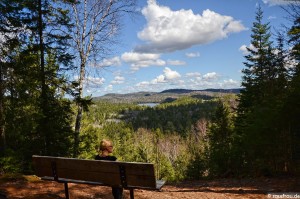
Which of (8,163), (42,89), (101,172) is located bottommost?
(8,163)

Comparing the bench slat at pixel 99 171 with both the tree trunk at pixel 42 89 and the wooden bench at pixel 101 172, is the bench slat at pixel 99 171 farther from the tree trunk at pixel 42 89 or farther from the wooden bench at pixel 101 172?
the tree trunk at pixel 42 89

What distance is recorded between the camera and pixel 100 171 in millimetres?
5641

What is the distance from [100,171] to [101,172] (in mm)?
29

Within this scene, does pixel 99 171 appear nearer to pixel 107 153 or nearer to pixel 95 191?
pixel 107 153

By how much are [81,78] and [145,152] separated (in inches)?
1378

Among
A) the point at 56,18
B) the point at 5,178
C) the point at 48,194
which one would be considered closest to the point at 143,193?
the point at 48,194

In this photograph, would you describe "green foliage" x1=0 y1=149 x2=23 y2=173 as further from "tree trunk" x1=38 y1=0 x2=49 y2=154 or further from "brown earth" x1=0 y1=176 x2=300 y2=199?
"tree trunk" x1=38 y1=0 x2=49 y2=154

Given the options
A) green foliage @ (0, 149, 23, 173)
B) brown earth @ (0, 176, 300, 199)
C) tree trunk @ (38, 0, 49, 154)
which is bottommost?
brown earth @ (0, 176, 300, 199)

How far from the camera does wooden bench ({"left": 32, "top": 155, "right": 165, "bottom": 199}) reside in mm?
5137

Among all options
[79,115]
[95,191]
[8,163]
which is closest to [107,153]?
[95,191]

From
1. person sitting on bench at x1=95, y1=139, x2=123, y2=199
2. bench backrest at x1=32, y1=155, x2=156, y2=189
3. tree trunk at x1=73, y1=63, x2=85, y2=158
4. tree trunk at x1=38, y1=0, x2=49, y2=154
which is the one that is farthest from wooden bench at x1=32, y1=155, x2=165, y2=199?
tree trunk at x1=73, y1=63, x2=85, y2=158

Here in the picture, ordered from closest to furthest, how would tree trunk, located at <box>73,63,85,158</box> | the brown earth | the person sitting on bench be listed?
the person sitting on bench < the brown earth < tree trunk, located at <box>73,63,85,158</box>

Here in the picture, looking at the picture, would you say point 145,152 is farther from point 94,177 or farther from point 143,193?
point 94,177

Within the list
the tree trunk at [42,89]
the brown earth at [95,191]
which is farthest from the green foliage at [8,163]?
the tree trunk at [42,89]
